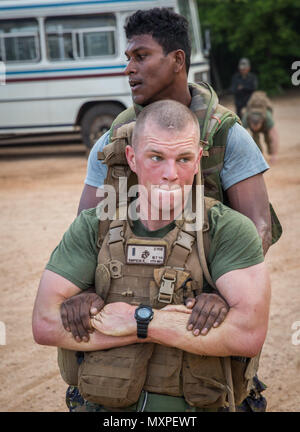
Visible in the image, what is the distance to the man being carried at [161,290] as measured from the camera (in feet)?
7.32

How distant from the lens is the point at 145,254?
235cm

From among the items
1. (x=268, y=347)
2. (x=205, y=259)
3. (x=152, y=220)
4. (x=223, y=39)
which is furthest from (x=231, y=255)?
(x=223, y=39)

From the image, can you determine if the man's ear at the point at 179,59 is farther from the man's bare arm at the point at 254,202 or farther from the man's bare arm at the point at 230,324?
the man's bare arm at the point at 230,324

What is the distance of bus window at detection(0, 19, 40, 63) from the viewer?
513 inches

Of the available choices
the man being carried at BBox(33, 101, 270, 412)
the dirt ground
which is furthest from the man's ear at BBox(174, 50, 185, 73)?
the dirt ground

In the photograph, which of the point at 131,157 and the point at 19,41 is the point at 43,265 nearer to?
the point at 131,157

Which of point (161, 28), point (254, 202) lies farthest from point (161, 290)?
point (161, 28)

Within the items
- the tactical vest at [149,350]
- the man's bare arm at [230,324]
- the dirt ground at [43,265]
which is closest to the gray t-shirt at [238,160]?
the tactical vest at [149,350]

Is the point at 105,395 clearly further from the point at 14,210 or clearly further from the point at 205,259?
the point at 14,210

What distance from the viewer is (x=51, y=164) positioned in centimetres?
1345

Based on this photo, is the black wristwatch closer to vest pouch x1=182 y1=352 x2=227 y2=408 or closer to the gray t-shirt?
vest pouch x1=182 y1=352 x2=227 y2=408

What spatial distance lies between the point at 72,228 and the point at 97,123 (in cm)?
1109

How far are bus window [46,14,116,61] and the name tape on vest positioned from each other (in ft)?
36.6

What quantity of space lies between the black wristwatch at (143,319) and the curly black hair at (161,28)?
1164 millimetres
